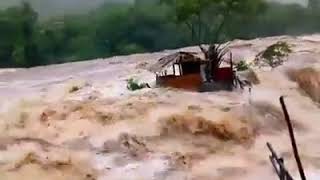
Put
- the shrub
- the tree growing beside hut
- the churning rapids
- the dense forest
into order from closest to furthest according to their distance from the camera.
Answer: the churning rapids → the tree growing beside hut → the shrub → the dense forest

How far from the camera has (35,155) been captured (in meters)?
9.17

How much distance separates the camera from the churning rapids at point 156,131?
29.1 ft

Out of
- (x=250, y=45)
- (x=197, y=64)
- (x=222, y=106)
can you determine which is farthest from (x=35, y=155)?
(x=250, y=45)

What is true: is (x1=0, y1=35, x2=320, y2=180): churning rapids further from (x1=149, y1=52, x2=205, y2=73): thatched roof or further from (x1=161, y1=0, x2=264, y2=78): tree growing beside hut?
(x1=161, y1=0, x2=264, y2=78): tree growing beside hut

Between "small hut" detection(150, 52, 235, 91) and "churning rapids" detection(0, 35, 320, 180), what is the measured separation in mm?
335

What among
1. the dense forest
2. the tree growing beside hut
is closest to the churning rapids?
the tree growing beside hut

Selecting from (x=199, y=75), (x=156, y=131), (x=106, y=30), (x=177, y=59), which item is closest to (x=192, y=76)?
(x=199, y=75)

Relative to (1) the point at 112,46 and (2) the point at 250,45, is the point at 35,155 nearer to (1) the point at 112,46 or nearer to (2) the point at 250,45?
(2) the point at 250,45

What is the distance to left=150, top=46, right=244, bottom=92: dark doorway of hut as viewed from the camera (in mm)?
11930

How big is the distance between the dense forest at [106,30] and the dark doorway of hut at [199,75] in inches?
198

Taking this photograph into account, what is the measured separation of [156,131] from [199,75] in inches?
100

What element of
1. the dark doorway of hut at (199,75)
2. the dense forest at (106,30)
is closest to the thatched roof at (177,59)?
the dark doorway of hut at (199,75)

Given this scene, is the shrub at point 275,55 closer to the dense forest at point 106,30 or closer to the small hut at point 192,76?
the small hut at point 192,76

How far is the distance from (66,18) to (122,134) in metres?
9.73
